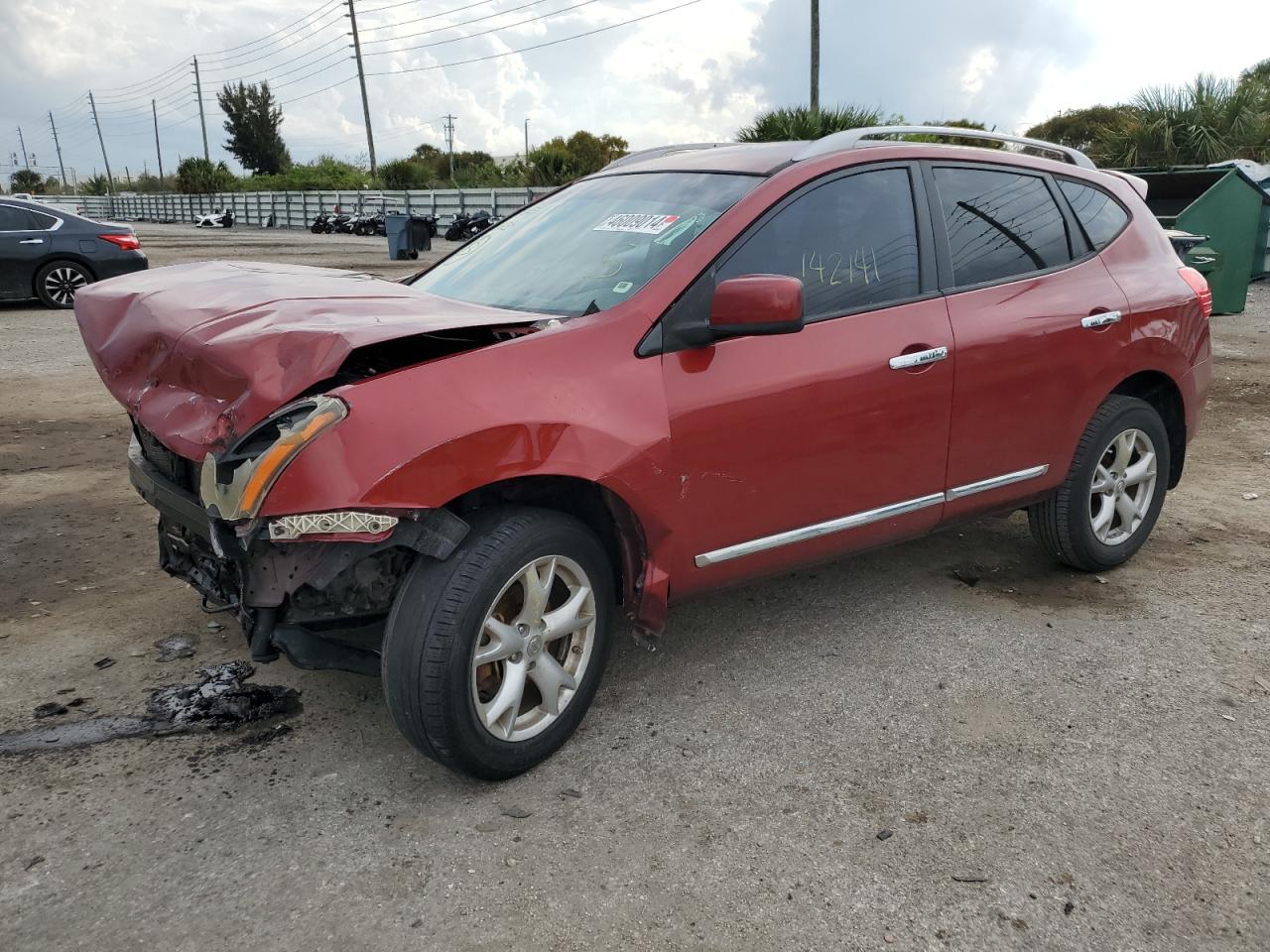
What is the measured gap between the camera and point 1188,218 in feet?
40.9

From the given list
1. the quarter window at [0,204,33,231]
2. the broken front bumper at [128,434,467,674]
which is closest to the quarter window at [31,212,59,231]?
the quarter window at [0,204,33,231]

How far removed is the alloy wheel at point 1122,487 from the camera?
14.0ft

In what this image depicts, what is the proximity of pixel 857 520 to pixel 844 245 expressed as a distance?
940 mm

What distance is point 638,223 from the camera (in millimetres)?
3383

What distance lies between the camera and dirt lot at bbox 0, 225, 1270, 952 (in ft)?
7.55

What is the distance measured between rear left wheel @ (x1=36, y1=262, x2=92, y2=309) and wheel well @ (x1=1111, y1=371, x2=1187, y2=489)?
12650mm

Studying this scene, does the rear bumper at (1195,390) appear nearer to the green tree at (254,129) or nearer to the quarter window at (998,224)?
the quarter window at (998,224)

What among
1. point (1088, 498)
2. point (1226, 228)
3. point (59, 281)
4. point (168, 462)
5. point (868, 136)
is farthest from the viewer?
point (59, 281)

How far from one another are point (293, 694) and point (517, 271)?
1.63m

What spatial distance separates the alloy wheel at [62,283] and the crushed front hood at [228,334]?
11.0 meters

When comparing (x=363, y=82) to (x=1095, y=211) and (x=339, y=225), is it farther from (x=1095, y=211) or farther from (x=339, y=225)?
(x=1095, y=211)

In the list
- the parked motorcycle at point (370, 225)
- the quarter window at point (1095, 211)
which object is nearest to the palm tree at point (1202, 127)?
the quarter window at point (1095, 211)

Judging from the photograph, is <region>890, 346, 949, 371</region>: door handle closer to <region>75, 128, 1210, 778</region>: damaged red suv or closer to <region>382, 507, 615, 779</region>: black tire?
<region>75, 128, 1210, 778</region>: damaged red suv

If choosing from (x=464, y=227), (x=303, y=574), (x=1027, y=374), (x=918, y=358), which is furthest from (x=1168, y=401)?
(x=464, y=227)
